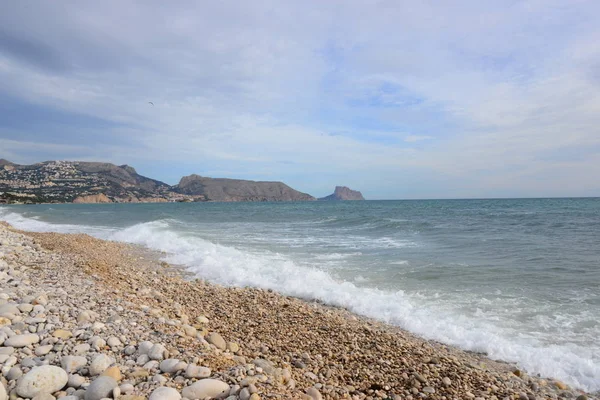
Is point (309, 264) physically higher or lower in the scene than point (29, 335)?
lower

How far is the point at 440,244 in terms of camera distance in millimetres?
16516

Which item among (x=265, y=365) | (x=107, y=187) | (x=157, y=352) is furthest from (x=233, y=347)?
(x=107, y=187)

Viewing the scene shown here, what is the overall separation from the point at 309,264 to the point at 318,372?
7588mm

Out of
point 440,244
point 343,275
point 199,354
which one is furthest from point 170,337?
point 440,244

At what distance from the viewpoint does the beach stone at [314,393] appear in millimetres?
3396

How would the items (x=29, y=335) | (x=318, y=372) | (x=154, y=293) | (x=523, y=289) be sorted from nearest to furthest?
1. (x=29, y=335)
2. (x=318, y=372)
3. (x=154, y=293)
4. (x=523, y=289)

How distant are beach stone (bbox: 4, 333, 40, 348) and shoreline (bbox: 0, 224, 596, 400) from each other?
473 millimetres

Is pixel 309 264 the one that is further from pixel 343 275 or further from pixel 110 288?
pixel 110 288

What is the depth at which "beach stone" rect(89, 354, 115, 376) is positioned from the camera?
128 inches

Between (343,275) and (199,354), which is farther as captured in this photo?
(343,275)

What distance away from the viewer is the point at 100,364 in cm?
332

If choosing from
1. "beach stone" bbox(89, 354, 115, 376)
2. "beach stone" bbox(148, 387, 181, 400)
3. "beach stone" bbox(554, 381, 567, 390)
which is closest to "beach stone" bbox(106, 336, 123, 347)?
"beach stone" bbox(89, 354, 115, 376)

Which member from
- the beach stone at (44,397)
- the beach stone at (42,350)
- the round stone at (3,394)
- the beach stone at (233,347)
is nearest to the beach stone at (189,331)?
the beach stone at (233,347)

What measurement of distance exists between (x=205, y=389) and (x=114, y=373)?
0.84 m
